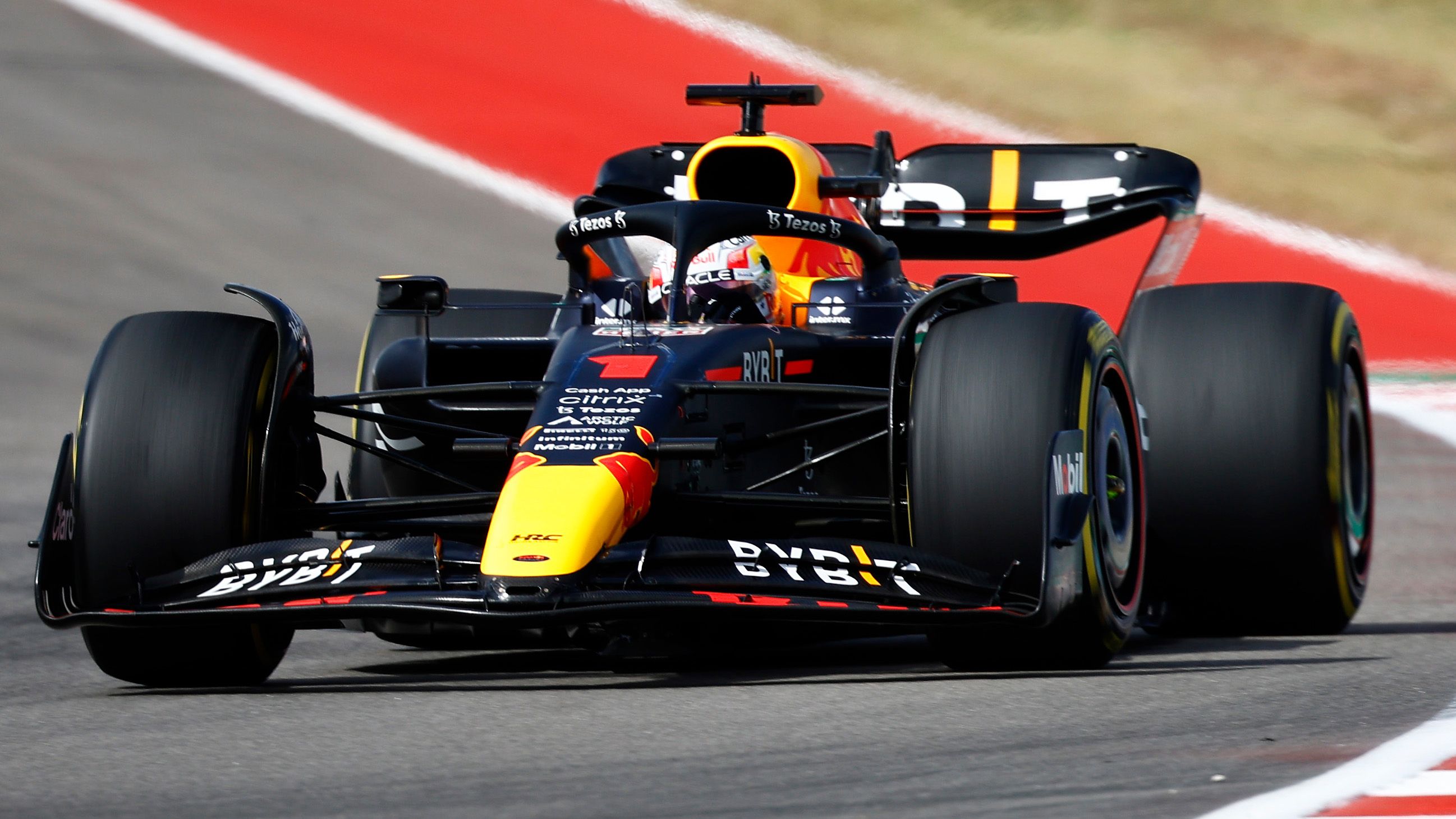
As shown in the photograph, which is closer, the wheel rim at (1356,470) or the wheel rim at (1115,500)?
the wheel rim at (1115,500)

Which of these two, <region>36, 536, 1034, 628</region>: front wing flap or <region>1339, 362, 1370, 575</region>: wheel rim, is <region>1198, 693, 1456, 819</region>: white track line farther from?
<region>1339, 362, 1370, 575</region>: wheel rim

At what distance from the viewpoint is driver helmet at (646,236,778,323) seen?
314 inches

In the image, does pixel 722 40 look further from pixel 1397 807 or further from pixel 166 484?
Answer: pixel 1397 807

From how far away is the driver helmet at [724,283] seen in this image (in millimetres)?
7965

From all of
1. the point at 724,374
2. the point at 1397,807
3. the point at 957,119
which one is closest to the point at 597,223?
the point at 724,374

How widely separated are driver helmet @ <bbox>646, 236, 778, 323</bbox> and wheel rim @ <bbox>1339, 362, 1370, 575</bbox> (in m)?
2.07

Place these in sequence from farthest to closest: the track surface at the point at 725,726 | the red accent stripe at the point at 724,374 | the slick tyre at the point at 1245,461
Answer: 1. the slick tyre at the point at 1245,461
2. the red accent stripe at the point at 724,374
3. the track surface at the point at 725,726

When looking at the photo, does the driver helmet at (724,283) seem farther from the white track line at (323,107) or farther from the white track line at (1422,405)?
the white track line at (323,107)

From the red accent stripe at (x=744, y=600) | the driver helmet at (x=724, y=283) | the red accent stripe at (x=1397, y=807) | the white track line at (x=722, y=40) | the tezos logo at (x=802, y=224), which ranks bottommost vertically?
the red accent stripe at (x=1397, y=807)

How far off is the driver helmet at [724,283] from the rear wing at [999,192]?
289 cm

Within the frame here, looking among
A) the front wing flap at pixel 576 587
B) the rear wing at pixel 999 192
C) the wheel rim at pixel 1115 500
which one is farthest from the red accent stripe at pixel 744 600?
the rear wing at pixel 999 192

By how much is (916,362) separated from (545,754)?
195 centimetres

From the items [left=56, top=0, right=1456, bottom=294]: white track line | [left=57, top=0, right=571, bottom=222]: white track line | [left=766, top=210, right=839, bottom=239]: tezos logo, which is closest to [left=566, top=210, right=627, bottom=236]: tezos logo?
[left=766, top=210, right=839, bottom=239]: tezos logo

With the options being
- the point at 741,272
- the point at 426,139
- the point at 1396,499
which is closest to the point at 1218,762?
the point at 741,272
